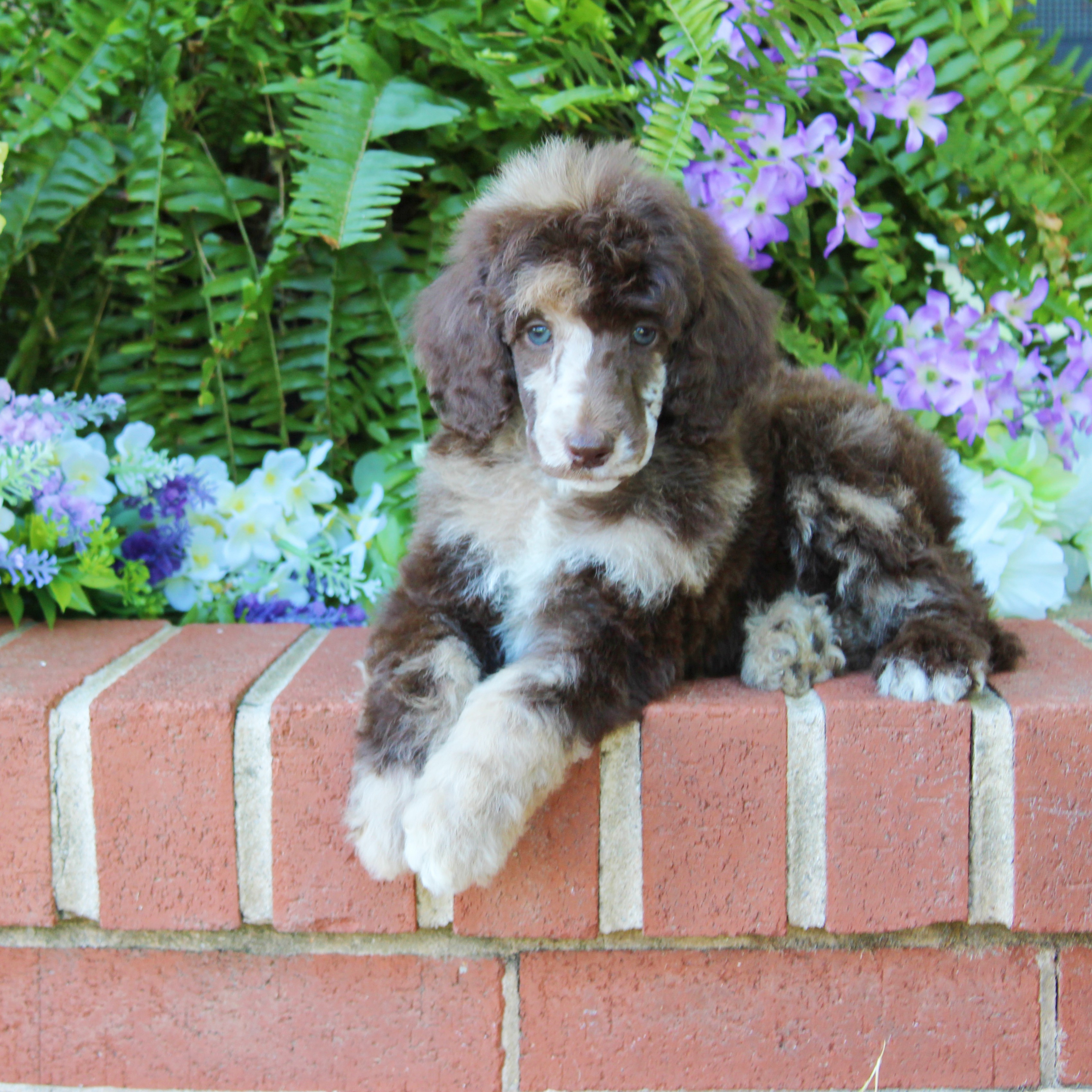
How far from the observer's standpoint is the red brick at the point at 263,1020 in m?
2.07

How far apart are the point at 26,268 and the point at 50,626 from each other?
127cm

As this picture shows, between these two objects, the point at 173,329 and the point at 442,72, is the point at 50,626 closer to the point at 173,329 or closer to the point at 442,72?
the point at 173,329

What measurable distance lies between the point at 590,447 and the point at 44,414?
5.10 ft

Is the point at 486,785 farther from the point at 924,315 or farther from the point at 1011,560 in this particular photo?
the point at 924,315

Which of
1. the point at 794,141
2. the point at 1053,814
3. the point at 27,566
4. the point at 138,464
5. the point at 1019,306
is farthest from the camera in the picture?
the point at 1019,306

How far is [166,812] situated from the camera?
1989 mm

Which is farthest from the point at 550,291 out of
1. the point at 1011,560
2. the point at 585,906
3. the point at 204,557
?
the point at 1011,560

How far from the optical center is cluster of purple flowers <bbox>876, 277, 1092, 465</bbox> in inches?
116

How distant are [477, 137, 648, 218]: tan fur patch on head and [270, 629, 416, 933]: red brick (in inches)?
41.3

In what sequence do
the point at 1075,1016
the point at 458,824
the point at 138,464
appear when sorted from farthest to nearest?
the point at 138,464, the point at 1075,1016, the point at 458,824

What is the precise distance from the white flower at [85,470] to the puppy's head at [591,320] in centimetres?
103

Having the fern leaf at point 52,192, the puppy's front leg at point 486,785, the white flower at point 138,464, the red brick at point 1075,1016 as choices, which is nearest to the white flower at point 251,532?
the white flower at point 138,464

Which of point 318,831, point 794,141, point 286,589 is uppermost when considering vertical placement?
point 794,141

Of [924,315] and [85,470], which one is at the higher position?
[924,315]
